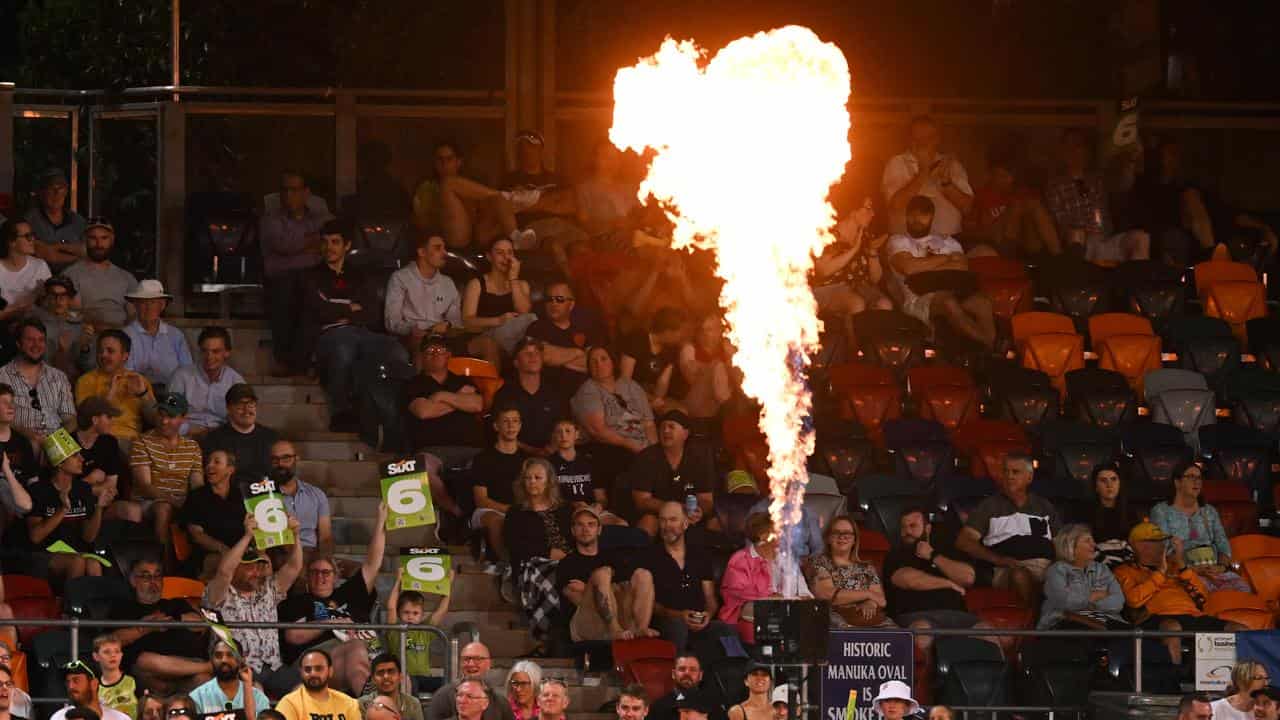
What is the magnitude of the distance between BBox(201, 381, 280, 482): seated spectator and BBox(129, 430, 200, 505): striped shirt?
0.79 ft

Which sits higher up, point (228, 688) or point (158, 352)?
point (158, 352)

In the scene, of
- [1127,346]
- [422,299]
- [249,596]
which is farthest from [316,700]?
[1127,346]

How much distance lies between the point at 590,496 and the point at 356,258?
309 centimetres

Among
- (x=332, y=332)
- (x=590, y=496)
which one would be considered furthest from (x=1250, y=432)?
(x=332, y=332)

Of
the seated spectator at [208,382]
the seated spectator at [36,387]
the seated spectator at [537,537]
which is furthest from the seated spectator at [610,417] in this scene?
the seated spectator at [36,387]

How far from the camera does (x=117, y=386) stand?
50.9ft

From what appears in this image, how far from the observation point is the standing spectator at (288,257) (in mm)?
16875

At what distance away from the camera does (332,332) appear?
1620 centimetres

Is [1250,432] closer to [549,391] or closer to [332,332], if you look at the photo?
[549,391]

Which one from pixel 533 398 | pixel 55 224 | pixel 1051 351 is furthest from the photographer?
pixel 1051 351

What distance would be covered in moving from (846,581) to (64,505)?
4.92 meters

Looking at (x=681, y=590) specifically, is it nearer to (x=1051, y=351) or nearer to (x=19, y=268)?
(x=1051, y=351)

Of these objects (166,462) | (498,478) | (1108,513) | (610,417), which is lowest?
(1108,513)

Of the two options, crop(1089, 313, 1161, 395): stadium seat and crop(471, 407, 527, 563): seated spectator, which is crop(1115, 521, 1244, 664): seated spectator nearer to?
crop(1089, 313, 1161, 395): stadium seat
